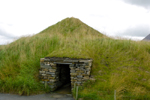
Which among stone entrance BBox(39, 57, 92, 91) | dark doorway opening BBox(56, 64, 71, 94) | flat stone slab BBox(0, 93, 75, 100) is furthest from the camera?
dark doorway opening BBox(56, 64, 71, 94)

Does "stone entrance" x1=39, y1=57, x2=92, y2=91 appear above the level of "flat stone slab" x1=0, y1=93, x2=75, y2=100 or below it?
above

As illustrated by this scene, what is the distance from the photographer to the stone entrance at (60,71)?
23.9 feet

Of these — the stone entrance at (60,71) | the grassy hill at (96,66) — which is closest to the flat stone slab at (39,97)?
the grassy hill at (96,66)

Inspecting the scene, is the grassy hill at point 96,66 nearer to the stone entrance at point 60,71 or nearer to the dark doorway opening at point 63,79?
the stone entrance at point 60,71

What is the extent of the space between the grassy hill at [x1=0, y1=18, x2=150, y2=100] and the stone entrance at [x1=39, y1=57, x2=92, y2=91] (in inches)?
15.1

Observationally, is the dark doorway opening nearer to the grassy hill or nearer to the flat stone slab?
the flat stone slab

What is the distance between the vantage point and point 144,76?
7453mm

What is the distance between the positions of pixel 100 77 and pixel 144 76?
2.44m

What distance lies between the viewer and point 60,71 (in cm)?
853

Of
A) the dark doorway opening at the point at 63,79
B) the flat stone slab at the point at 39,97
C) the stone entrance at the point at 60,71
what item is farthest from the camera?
the dark doorway opening at the point at 63,79

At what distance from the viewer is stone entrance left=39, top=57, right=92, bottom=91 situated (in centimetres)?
728

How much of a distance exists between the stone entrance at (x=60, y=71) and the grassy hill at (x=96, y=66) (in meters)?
0.38

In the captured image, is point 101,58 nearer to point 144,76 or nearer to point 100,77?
point 100,77

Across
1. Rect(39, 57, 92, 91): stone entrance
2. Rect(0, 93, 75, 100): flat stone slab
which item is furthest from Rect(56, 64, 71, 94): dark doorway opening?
Rect(0, 93, 75, 100): flat stone slab
